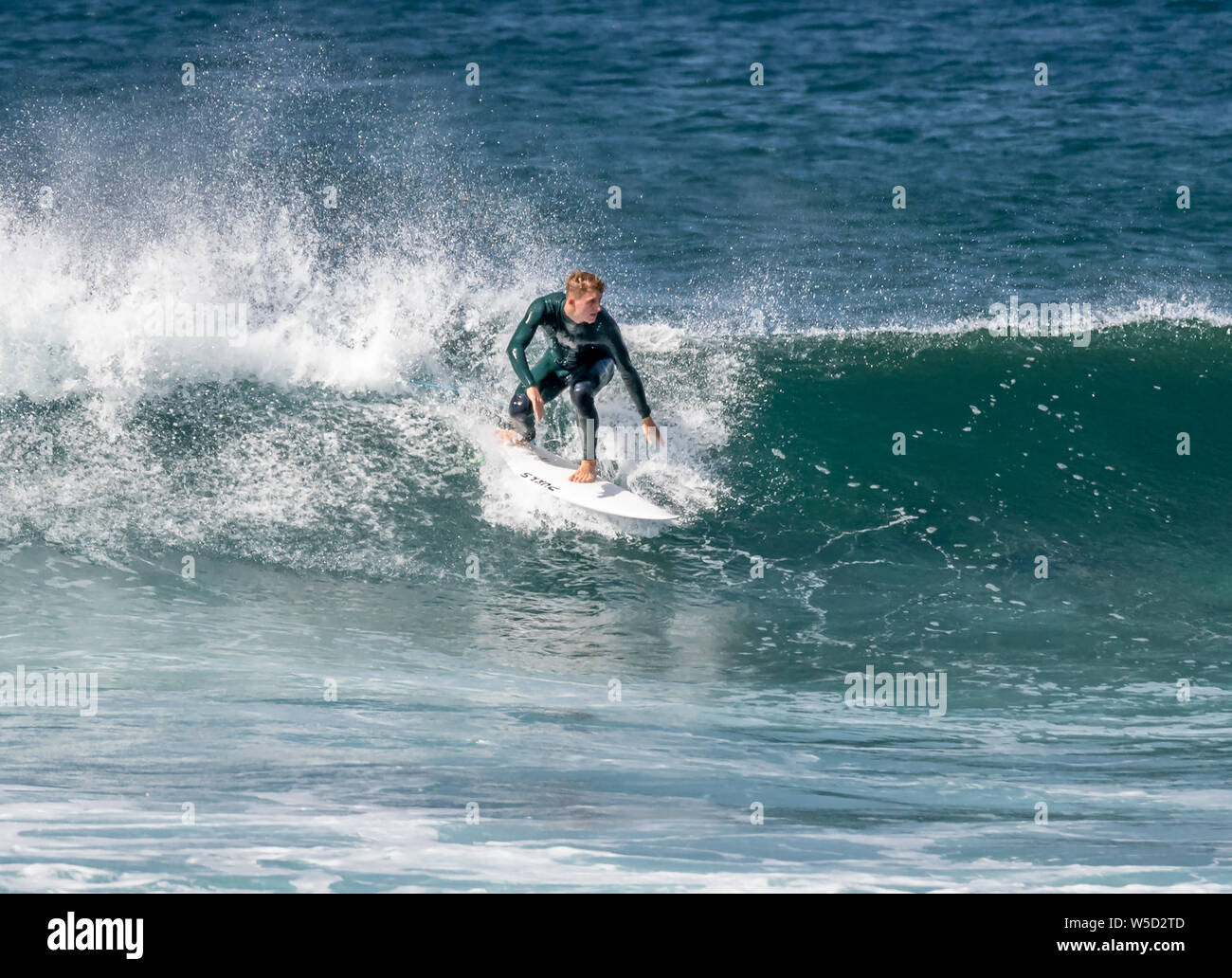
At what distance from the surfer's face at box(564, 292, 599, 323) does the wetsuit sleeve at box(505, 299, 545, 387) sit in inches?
8.5

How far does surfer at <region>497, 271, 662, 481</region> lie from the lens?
10.1 m

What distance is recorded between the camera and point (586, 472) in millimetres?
10539

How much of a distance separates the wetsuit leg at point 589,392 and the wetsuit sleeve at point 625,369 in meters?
0.21

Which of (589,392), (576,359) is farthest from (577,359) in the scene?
(589,392)

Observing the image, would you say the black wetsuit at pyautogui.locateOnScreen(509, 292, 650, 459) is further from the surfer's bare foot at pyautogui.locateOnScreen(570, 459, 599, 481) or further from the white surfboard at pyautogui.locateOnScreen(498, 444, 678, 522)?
the white surfboard at pyautogui.locateOnScreen(498, 444, 678, 522)

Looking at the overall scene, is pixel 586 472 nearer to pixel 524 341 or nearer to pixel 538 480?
pixel 538 480

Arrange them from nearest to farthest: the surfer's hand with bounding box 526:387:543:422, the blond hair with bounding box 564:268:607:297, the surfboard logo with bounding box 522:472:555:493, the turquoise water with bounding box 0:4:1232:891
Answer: the turquoise water with bounding box 0:4:1232:891
the blond hair with bounding box 564:268:607:297
the surfer's hand with bounding box 526:387:543:422
the surfboard logo with bounding box 522:472:555:493

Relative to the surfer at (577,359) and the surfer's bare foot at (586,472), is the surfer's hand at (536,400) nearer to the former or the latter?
the surfer at (577,359)

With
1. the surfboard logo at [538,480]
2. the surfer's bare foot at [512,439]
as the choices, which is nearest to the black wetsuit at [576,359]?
the surfboard logo at [538,480]

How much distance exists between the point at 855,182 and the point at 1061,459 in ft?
34.9

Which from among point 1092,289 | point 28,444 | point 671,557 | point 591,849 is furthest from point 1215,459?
point 28,444

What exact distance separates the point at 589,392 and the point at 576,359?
26 cm

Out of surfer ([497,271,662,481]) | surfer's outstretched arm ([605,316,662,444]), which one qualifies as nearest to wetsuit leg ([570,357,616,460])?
surfer ([497,271,662,481])

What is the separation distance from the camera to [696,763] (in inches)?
283
